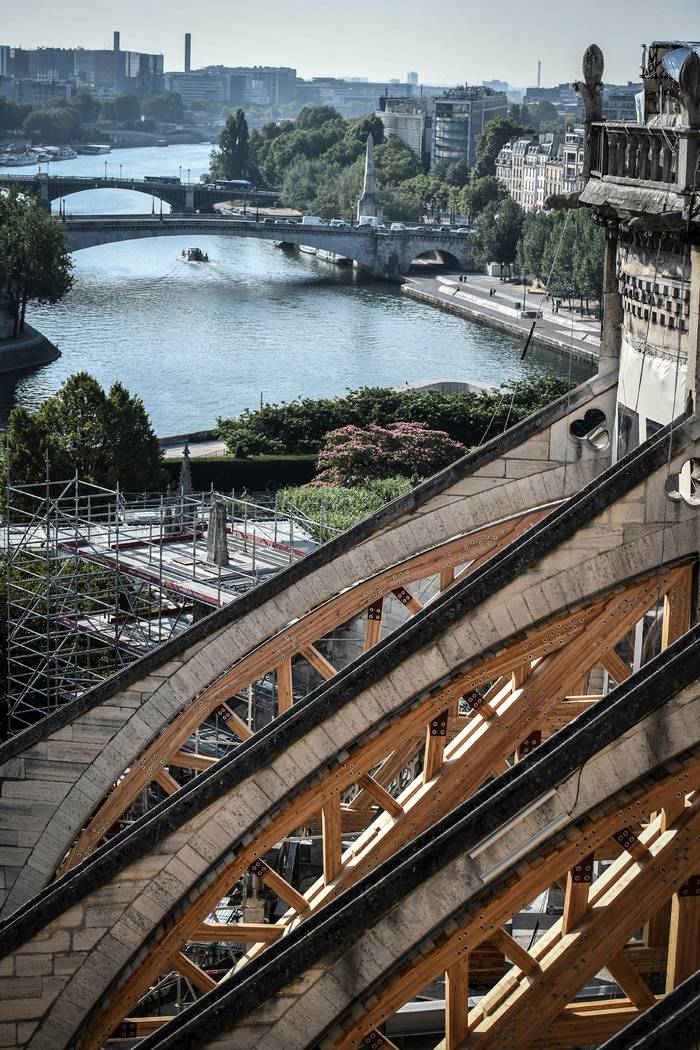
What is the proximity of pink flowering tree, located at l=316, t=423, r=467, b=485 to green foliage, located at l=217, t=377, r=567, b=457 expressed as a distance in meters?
2.65

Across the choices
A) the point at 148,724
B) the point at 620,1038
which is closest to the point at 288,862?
the point at 148,724

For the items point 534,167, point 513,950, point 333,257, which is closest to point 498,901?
point 513,950

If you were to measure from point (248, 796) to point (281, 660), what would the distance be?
3433 mm

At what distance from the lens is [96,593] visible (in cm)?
2205

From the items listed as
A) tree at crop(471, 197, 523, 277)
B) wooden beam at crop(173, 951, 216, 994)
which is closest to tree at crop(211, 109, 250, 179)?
tree at crop(471, 197, 523, 277)

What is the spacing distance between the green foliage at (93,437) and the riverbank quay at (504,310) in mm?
24106

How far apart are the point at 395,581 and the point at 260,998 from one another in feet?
19.2

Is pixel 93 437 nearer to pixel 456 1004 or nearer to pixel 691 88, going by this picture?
pixel 691 88

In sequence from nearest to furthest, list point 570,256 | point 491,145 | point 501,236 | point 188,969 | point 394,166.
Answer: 1. point 188,969
2. point 570,256
3. point 501,236
4. point 491,145
5. point 394,166

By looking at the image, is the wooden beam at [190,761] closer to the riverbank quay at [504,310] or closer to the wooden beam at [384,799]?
the wooden beam at [384,799]

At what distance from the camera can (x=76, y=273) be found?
296ft

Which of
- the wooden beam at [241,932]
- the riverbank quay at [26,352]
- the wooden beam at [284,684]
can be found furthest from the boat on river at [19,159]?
the wooden beam at [241,932]

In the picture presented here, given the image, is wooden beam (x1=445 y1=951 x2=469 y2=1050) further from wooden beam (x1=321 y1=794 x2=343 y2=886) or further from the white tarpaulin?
the white tarpaulin

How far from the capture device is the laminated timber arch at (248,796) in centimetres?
902
